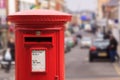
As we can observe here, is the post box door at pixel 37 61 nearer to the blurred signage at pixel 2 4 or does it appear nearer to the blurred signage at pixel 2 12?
the blurred signage at pixel 2 4

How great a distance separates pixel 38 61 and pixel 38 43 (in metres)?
0.20

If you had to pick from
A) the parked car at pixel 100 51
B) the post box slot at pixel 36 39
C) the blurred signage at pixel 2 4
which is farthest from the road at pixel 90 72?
the blurred signage at pixel 2 4

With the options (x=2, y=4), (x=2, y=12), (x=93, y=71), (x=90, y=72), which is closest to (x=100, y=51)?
(x=93, y=71)

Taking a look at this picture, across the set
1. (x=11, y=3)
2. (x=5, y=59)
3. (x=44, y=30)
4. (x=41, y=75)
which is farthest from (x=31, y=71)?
(x=11, y=3)

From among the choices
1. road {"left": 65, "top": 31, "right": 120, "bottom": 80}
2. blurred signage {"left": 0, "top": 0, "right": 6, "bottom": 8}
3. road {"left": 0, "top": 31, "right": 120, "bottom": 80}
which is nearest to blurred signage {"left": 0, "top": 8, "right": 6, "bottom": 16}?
blurred signage {"left": 0, "top": 0, "right": 6, "bottom": 8}

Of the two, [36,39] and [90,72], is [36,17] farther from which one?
[90,72]

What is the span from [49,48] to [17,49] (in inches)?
14.5

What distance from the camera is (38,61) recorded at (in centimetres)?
489

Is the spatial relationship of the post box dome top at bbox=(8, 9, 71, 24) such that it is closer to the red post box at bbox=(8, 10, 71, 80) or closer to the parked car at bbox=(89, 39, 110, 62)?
the red post box at bbox=(8, 10, 71, 80)

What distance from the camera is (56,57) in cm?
500

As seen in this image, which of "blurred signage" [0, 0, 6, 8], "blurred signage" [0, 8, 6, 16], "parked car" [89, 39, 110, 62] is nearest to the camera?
"parked car" [89, 39, 110, 62]

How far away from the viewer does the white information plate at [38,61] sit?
4.89 meters

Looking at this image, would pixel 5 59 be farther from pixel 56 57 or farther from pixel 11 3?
pixel 11 3

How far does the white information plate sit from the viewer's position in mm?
4891
